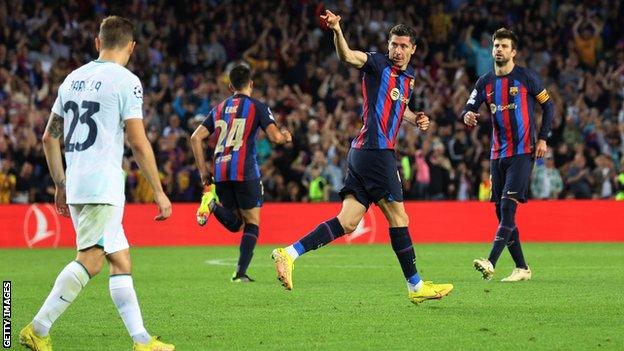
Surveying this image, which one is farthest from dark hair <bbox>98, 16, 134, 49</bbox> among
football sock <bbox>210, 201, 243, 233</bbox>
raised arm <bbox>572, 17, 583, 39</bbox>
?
raised arm <bbox>572, 17, 583, 39</bbox>

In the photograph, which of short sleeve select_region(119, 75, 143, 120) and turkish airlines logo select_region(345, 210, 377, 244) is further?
turkish airlines logo select_region(345, 210, 377, 244)

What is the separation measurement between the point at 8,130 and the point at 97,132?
15460 millimetres

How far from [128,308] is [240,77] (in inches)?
222

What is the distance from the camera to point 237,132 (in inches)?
480

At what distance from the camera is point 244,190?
12.2 meters

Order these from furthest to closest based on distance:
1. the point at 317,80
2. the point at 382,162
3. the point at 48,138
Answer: the point at 317,80
the point at 382,162
the point at 48,138

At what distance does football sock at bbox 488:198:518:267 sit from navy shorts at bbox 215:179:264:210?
8.04 feet

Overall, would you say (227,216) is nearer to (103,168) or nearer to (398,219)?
(398,219)

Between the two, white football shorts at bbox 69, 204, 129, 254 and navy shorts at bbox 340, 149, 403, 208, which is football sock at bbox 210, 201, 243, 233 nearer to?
navy shorts at bbox 340, 149, 403, 208

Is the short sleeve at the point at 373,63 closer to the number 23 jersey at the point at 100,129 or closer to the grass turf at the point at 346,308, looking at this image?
the grass turf at the point at 346,308

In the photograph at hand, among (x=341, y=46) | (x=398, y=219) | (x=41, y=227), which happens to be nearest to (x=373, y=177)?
(x=398, y=219)

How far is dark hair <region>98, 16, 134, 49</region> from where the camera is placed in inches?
271

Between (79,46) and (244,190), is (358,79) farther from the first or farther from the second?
(244,190)

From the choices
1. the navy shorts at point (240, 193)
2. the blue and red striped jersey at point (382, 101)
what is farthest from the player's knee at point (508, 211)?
the blue and red striped jersey at point (382, 101)
